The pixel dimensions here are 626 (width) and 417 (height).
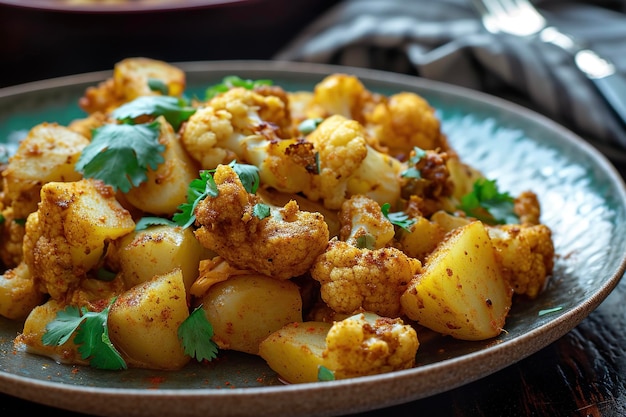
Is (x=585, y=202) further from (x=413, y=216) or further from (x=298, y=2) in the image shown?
(x=298, y=2)

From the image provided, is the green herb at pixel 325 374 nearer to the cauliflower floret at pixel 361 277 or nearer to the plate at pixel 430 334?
the plate at pixel 430 334

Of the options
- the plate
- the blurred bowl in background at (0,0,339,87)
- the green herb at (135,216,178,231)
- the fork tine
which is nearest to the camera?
the plate

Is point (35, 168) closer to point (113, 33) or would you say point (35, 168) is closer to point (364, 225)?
point (364, 225)

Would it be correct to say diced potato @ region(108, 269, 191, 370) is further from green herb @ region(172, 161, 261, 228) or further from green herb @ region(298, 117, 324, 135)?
green herb @ region(298, 117, 324, 135)

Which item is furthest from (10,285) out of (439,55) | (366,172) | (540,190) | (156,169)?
(439,55)

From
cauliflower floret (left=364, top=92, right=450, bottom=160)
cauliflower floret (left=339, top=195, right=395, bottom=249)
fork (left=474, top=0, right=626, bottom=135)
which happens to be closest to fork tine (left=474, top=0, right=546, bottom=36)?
fork (left=474, top=0, right=626, bottom=135)

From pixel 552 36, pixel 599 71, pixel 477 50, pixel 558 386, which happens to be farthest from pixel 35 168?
pixel 552 36

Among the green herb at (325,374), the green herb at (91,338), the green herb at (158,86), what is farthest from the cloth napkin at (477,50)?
the green herb at (91,338)
